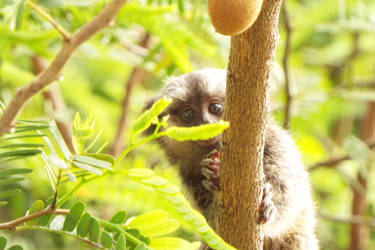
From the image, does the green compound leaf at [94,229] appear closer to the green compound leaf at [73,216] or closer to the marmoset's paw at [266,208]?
the green compound leaf at [73,216]

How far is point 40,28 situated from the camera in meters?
3.75

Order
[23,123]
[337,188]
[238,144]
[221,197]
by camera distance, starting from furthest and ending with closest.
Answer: [337,188] → [221,197] → [238,144] → [23,123]

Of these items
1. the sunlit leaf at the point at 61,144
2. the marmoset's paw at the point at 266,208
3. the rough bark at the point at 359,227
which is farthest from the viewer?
the rough bark at the point at 359,227

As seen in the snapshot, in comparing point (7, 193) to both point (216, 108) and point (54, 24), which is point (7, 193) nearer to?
point (54, 24)

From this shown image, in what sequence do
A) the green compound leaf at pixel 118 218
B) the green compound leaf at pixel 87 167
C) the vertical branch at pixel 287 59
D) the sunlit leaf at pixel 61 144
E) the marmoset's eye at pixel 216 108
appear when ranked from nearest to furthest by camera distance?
the green compound leaf at pixel 87 167 < the sunlit leaf at pixel 61 144 < the green compound leaf at pixel 118 218 < the marmoset's eye at pixel 216 108 < the vertical branch at pixel 287 59

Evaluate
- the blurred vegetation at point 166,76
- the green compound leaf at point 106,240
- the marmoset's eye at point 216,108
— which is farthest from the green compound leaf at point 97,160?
the marmoset's eye at point 216,108

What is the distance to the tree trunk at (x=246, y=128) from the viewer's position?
175 cm

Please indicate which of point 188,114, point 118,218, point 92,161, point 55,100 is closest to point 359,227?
point 188,114

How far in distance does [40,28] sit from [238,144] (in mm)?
2250

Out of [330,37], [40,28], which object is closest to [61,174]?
[40,28]

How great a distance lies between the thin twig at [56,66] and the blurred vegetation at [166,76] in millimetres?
95

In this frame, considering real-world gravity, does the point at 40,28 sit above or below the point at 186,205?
above

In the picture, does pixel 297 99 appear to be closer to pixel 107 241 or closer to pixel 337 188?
pixel 337 188

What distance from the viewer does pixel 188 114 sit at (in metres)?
3.44
